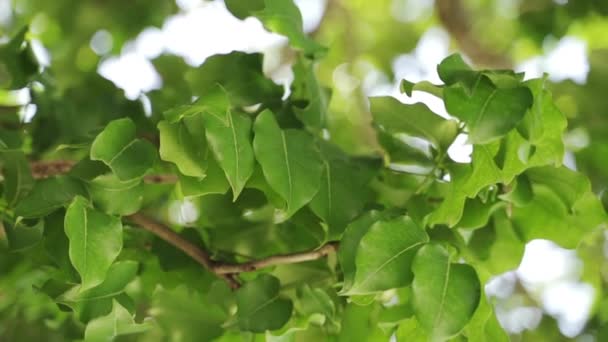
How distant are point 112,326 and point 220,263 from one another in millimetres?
117

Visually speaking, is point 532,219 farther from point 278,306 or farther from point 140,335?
point 140,335

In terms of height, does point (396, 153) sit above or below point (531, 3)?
above

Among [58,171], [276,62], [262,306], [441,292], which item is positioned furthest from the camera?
[276,62]

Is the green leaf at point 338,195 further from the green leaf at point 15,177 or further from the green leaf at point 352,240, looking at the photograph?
the green leaf at point 15,177

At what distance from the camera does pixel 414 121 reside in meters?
0.72

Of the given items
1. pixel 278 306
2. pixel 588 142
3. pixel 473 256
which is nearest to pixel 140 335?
pixel 278 306

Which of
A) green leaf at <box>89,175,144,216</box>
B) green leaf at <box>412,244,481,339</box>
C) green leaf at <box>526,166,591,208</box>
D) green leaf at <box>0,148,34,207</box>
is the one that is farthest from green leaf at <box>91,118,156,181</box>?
green leaf at <box>526,166,591,208</box>

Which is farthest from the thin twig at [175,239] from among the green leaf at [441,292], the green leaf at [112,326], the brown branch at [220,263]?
the green leaf at [441,292]

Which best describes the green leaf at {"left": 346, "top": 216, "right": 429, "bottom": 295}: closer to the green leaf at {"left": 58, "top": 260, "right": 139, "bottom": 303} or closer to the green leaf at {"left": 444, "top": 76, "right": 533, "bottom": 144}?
the green leaf at {"left": 444, "top": 76, "right": 533, "bottom": 144}

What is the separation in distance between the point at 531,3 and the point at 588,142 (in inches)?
13.4

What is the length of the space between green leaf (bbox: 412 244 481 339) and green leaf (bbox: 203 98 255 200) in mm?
136

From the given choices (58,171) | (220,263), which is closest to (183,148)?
(220,263)

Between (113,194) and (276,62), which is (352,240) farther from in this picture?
(276,62)

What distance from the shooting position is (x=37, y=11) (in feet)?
4.33
